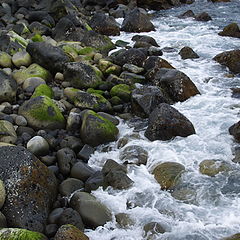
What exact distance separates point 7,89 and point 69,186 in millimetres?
3622

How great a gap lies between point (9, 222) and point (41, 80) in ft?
16.2

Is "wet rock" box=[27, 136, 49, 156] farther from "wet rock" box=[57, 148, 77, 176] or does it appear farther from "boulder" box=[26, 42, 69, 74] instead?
"boulder" box=[26, 42, 69, 74]

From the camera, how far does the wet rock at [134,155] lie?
6773 millimetres

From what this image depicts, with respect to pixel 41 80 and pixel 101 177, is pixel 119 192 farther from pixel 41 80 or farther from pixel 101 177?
pixel 41 80

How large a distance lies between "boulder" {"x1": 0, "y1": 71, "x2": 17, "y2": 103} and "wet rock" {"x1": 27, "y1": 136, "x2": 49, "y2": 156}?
82.9 inches

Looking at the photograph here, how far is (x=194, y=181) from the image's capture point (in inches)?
241

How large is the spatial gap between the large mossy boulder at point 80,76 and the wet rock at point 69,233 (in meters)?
5.26

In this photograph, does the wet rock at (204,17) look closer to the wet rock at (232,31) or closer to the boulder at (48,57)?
the wet rock at (232,31)

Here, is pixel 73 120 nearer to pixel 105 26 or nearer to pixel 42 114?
pixel 42 114

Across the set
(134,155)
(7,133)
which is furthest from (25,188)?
(134,155)

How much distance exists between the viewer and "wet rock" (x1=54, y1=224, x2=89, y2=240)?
14.4ft

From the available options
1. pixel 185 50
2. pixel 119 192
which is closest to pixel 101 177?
pixel 119 192

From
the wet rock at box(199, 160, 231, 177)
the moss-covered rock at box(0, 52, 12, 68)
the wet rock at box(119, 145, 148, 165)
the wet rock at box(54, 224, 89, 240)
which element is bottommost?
the wet rock at box(119, 145, 148, 165)

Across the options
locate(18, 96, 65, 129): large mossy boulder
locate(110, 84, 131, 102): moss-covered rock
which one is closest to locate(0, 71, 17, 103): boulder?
locate(18, 96, 65, 129): large mossy boulder
